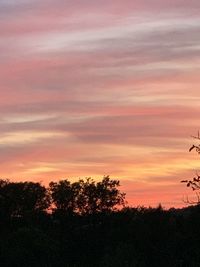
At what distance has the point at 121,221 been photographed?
343 ft

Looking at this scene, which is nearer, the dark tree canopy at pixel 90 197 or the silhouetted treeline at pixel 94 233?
the silhouetted treeline at pixel 94 233

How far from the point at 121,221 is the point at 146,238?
20746mm

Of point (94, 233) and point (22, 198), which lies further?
point (22, 198)

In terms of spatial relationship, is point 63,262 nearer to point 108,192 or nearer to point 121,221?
point 121,221

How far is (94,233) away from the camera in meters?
99.7

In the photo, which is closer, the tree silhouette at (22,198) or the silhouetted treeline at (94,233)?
the silhouetted treeline at (94,233)

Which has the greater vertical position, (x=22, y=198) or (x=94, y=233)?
(x=22, y=198)

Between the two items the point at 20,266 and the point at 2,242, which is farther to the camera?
the point at 2,242

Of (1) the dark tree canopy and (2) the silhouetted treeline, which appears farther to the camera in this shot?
(1) the dark tree canopy

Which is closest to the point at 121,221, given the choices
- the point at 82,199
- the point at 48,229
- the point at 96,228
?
the point at 96,228

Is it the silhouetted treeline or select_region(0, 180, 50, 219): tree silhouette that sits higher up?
select_region(0, 180, 50, 219): tree silhouette

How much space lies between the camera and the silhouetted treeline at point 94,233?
77562 millimetres

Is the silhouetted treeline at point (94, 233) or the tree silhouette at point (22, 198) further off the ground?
the tree silhouette at point (22, 198)

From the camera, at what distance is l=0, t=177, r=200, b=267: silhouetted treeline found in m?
77.6
